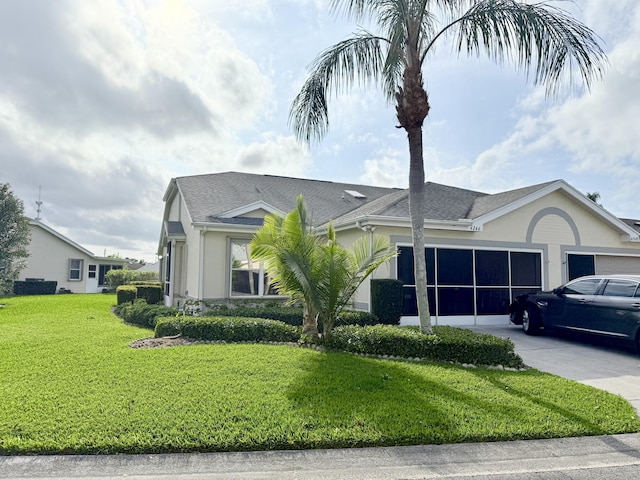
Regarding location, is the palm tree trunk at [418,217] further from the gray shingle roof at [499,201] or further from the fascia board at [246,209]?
the fascia board at [246,209]

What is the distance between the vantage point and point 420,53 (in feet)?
28.2

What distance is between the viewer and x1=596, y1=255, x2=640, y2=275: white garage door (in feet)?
49.5

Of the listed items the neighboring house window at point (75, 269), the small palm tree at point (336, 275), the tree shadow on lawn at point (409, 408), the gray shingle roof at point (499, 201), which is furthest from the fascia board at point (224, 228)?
the neighboring house window at point (75, 269)

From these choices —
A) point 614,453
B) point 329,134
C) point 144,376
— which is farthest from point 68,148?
point 614,453

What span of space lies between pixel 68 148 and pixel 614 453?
59.3 feet

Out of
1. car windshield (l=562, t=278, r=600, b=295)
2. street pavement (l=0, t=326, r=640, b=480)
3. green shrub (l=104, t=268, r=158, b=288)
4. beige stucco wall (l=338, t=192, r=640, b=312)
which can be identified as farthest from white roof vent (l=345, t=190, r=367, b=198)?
green shrub (l=104, t=268, r=158, b=288)

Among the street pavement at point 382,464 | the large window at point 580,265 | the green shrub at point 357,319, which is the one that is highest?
the large window at point 580,265

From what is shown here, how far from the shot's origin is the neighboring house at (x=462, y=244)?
12695 mm

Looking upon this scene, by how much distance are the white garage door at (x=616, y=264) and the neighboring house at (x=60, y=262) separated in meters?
31.2

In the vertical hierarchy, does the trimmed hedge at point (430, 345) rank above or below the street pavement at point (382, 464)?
above

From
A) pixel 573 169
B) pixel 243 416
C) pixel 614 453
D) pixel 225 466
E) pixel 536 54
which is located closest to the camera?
pixel 225 466

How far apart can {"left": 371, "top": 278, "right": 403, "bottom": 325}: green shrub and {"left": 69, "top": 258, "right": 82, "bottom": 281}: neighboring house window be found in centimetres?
2666

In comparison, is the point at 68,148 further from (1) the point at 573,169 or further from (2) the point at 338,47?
(1) the point at 573,169

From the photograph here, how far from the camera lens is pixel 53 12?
372 inches
